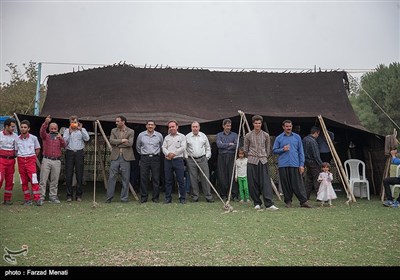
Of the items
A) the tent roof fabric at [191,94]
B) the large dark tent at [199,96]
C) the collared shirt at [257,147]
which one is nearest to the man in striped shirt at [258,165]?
the collared shirt at [257,147]

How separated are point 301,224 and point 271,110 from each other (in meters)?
5.70

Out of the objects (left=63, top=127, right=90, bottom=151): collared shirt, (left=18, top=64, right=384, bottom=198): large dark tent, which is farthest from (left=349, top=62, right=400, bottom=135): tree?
(left=63, top=127, right=90, bottom=151): collared shirt

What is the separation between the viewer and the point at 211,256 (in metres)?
4.14

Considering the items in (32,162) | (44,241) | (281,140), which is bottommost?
(44,241)

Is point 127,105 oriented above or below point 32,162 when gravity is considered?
above

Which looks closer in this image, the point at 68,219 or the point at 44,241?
the point at 44,241

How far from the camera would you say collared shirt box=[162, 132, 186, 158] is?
8094 mm

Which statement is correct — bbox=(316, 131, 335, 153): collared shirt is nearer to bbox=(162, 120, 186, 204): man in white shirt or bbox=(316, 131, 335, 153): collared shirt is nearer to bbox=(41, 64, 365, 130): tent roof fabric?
bbox=(41, 64, 365, 130): tent roof fabric

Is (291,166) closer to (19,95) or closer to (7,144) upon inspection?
(7,144)

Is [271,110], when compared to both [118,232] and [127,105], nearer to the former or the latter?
[127,105]

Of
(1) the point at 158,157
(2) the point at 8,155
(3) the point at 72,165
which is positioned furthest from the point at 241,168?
(2) the point at 8,155

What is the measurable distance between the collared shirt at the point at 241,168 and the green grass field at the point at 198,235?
1166 millimetres

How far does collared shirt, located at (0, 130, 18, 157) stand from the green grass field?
0.96 meters
